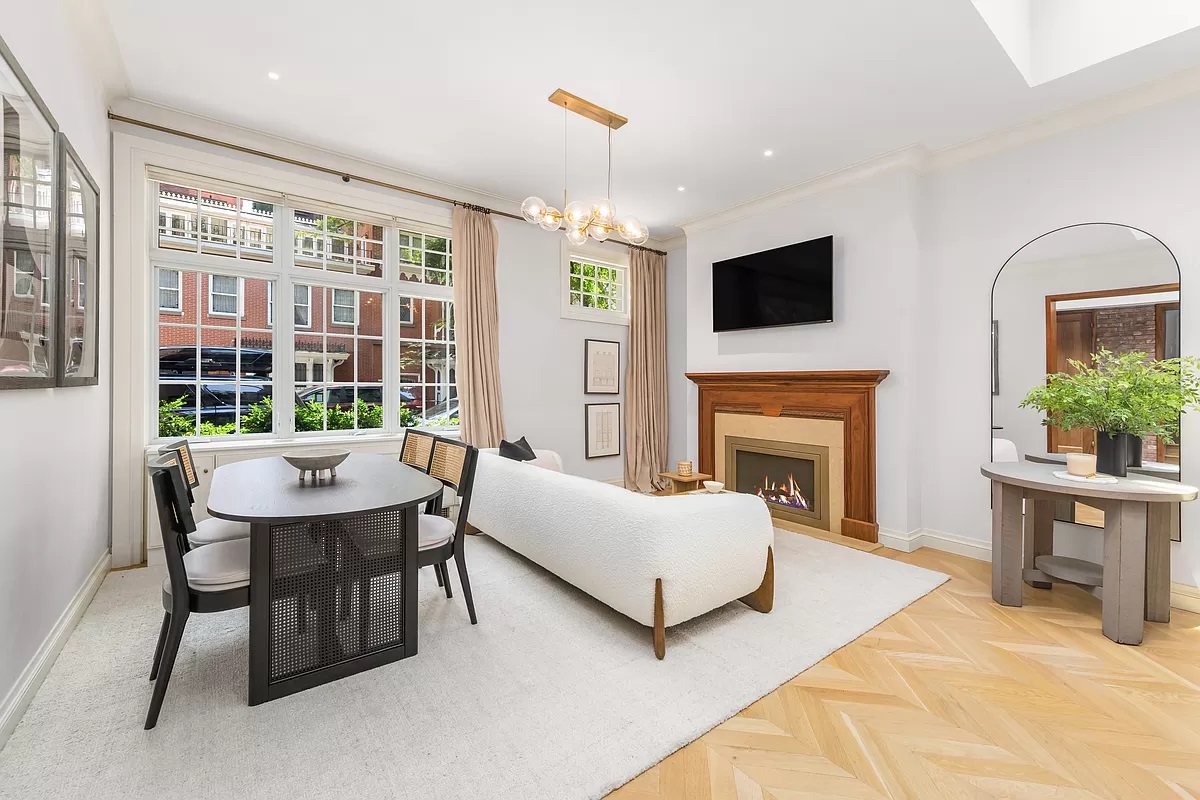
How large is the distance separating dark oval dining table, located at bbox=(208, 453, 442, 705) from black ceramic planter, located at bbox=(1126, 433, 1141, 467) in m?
3.42

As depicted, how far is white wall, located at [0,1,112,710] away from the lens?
169 centimetres

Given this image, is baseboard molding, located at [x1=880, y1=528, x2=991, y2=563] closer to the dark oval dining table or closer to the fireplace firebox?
the fireplace firebox

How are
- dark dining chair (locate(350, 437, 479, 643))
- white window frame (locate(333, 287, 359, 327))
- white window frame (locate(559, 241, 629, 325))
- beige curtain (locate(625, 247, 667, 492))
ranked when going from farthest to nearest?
1. beige curtain (locate(625, 247, 667, 492))
2. white window frame (locate(559, 241, 629, 325))
3. white window frame (locate(333, 287, 359, 327))
4. dark dining chair (locate(350, 437, 479, 643))

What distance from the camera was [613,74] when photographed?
274cm

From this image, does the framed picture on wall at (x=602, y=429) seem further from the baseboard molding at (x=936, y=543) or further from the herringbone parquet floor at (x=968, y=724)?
the herringbone parquet floor at (x=968, y=724)

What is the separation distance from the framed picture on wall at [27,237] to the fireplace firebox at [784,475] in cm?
432

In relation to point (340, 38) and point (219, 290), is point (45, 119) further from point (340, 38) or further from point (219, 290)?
point (219, 290)

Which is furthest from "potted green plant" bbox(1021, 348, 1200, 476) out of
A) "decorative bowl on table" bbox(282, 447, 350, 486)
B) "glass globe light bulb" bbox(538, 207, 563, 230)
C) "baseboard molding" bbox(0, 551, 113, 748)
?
"baseboard molding" bbox(0, 551, 113, 748)

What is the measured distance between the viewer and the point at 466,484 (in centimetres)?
243

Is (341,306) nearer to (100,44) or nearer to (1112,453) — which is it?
(100,44)

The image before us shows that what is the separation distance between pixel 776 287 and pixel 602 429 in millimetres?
2163

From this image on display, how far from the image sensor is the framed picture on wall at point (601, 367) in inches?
205

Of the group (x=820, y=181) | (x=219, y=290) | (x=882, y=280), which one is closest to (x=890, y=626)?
(x=882, y=280)

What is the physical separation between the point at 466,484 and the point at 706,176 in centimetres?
303
